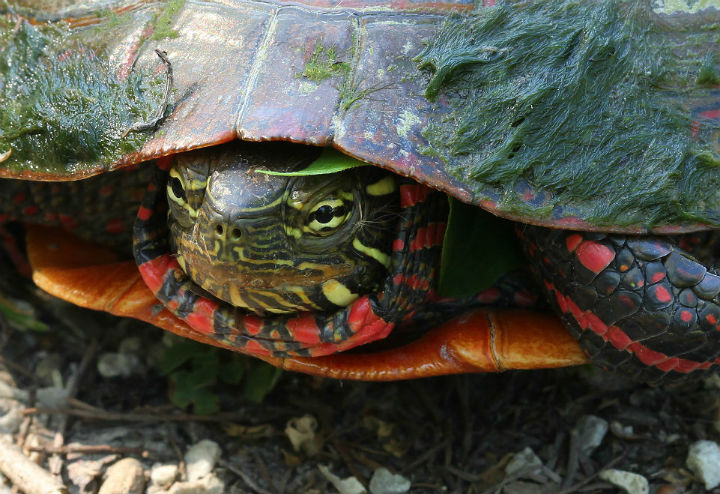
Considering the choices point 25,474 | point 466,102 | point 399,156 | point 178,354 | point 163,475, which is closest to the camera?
point 399,156

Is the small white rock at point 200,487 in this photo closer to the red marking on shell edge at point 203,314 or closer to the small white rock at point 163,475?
the small white rock at point 163,475

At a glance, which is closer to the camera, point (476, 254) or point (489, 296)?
point (476, 254)

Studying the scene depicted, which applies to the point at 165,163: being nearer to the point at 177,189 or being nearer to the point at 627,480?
the point at 177,189

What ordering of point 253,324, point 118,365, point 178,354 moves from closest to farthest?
1. point 253,324
2. point 178,354
3. point 118,365

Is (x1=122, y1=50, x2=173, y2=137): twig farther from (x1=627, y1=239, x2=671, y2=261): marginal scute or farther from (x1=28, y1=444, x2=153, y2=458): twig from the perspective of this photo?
(x1=627, y1=239, x2=671, y2=261): marginal scute

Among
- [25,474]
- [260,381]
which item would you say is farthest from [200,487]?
[25,474]

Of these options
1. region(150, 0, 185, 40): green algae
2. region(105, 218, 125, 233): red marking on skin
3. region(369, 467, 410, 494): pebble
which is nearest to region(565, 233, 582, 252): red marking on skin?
region(369, 467, 410, 494): pebble

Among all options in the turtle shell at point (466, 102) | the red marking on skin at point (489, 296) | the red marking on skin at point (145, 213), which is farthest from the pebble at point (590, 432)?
the red marking on skin at point (145, 213)
